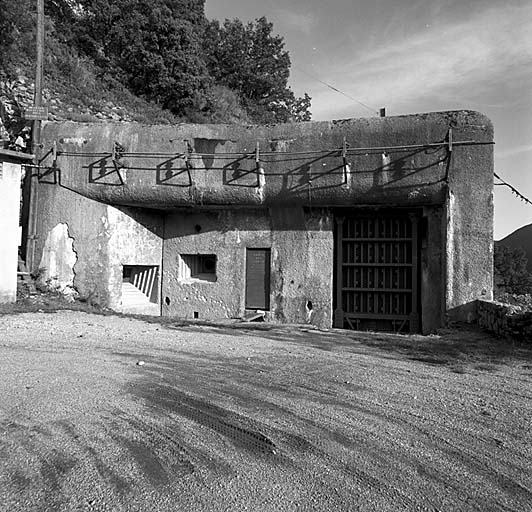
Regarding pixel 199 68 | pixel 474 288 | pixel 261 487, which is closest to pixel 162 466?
pixel 261 487

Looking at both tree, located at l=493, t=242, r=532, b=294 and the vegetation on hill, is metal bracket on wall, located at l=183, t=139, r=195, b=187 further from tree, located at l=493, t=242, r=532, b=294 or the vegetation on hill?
tree, located at l=493, t=242, r=532, b=294

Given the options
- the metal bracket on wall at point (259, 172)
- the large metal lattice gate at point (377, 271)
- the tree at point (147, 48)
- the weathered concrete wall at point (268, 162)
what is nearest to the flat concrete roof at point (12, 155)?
the weathered concrete wall at point (268, 162)

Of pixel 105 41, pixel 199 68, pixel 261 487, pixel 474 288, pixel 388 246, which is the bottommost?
pixel 261 487

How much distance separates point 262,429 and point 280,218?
6.95 meters

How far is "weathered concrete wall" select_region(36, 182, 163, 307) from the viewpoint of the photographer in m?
10.2

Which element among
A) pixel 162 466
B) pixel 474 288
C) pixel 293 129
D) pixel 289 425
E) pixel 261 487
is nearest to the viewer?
pixel 261 487

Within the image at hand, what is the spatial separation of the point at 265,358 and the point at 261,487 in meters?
3.19

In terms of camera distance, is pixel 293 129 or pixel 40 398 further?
pixel 293 129

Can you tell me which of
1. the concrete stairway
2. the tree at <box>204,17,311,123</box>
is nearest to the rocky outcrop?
the concrete stairway

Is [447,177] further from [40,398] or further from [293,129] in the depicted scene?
[40,398]

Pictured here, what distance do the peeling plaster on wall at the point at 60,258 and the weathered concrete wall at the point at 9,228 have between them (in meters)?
0.79

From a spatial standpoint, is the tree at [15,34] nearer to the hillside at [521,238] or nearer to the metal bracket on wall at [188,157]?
the metal bracket on wall at [188,157]

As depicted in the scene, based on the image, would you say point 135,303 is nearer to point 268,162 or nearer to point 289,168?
point 268,162

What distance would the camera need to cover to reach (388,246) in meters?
9.85
